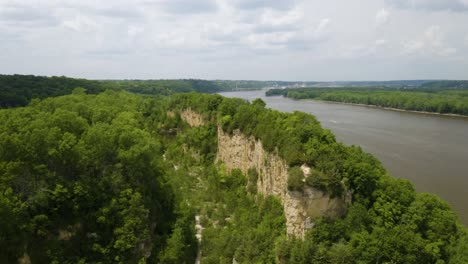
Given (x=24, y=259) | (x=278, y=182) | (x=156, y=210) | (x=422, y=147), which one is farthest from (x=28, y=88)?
(x=422, y=147)

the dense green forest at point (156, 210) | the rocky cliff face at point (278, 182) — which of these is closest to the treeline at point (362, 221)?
the dense green forest at point (156, 210)

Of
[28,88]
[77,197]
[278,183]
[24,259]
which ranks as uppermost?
[28,88]

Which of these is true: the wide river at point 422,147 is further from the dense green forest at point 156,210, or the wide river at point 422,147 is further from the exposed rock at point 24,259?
the exposed rock at point 24,259

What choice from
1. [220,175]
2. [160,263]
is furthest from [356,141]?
[160,263]

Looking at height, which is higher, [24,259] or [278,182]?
[278,182]

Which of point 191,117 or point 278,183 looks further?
point 191,117

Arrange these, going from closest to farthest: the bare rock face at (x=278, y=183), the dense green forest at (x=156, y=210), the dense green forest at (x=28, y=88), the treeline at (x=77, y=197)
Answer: the treeline at (x=77, y=197), the dense green forest at (x=156, y=210), the bare rock face at (x=278, y=183), the dense green forest at (x=28, y=88)

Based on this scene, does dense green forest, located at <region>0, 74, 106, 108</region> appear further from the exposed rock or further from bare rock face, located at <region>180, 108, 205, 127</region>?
the exposed rock

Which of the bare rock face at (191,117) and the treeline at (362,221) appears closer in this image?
the treeline at (362,221)

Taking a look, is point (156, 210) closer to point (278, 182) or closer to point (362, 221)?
point (278, 182)
